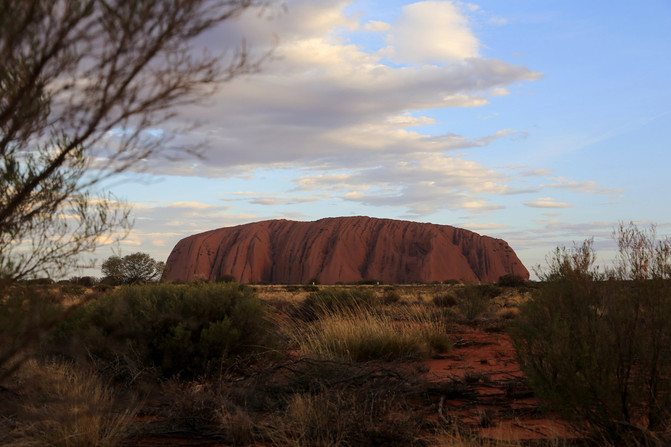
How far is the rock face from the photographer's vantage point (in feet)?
257

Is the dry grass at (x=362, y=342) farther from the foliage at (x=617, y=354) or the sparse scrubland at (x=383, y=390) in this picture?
Answer: the foliage at (x=617, y=354)

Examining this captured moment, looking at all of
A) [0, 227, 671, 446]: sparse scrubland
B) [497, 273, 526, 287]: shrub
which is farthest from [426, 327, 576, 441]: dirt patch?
[497, 273, 526, 287]: shrub

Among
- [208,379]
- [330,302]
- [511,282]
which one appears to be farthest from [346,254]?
[208,379]

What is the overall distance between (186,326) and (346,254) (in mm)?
74112

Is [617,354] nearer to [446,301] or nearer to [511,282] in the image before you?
[446,301]

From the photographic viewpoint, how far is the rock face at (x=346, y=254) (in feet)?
257

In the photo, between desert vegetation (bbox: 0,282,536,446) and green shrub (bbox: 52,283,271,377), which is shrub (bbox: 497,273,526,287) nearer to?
desert vegetation (bbox: 0,282,536,446)

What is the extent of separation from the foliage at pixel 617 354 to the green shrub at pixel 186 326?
4.13m

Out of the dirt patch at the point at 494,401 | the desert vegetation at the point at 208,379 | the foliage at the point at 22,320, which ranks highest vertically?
the foliage at the point at 22,320

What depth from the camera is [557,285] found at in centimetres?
472

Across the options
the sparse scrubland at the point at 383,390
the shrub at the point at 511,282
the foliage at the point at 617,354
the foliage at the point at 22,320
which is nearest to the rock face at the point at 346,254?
the shrub at the point at 511,282

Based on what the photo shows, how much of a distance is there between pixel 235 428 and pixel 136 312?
3.48 meters

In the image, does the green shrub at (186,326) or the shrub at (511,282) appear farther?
the shrub at (511,282)

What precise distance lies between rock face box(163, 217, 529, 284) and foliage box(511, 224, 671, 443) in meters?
70.8
